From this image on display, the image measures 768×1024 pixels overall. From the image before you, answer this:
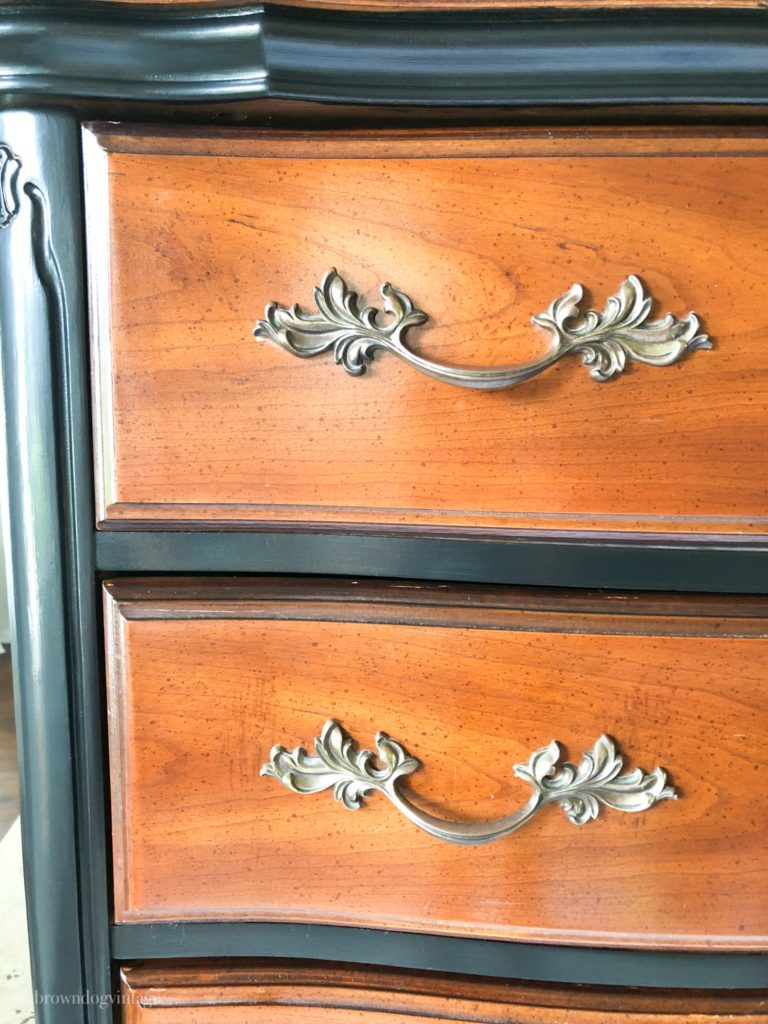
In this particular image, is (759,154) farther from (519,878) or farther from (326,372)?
(519,878)

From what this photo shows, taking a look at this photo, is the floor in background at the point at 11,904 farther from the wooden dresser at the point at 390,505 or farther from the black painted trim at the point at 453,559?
the black painted trim at the point at 453,559

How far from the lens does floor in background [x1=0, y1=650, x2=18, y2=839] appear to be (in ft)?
3.64

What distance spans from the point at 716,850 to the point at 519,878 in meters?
0.10

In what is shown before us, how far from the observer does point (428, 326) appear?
0.41m

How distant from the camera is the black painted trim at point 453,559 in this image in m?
0.42

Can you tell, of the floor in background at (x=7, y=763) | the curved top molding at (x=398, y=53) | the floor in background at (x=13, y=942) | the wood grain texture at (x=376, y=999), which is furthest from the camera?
the floor in background at (x=7, y=763)

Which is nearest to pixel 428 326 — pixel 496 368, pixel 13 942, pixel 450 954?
pixel 496 368

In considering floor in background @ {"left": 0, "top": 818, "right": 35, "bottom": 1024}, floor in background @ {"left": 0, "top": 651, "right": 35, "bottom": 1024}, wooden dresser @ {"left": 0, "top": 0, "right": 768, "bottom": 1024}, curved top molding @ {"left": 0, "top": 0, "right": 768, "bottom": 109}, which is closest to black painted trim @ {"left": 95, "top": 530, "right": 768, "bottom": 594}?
wooden dresser @ {"left": 0, "top": 0, "right": 768, "bottom": 1024}

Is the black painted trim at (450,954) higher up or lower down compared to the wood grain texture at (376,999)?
higher up

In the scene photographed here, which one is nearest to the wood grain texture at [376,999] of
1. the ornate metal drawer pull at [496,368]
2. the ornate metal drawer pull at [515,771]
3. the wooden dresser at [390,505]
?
the wooden dresser at [390,505]

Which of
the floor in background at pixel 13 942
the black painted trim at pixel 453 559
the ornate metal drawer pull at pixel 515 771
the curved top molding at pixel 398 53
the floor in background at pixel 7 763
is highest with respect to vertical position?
the curved top molding at pixel 398 53

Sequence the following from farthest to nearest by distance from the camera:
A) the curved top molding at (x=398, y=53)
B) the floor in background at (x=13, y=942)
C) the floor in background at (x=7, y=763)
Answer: the floor in background at (x=7, y=763), the floor in background at (x=13, y=942), the curved top molding at (x=398, y=53)

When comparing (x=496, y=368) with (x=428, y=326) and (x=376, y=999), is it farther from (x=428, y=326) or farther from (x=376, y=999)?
(x=376, y=999)

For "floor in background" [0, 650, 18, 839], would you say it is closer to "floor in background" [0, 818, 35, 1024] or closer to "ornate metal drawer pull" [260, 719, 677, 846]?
"floor in background" [0, 818, 35, 1024]
